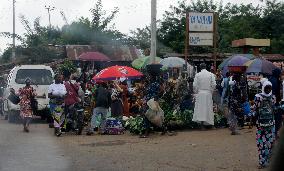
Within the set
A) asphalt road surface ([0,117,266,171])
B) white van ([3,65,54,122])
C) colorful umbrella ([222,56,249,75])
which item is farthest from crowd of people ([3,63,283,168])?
white van ([3,65,54,122])

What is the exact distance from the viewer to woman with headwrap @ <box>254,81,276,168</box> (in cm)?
798

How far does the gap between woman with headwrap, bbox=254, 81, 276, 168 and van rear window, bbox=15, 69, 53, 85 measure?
36.1 feet

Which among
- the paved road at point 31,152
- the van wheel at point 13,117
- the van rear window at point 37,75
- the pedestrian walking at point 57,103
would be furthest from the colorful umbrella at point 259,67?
the van wheel at point 13,117

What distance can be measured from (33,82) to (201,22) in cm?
598

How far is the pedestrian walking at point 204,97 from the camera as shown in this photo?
13.2 metres

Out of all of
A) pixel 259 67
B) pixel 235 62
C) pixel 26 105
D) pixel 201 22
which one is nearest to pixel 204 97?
pixel 259 67

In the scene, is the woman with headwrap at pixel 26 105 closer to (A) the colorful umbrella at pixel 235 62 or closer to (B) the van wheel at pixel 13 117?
(B) the van wheel at pixel 13 117

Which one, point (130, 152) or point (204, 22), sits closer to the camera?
point (130, 152)

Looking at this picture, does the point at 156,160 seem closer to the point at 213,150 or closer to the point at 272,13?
the point at 213,150

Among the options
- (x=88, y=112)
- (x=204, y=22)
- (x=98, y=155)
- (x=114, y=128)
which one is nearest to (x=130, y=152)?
(x=98, y=155)

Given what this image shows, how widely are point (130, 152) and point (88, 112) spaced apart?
5.20m

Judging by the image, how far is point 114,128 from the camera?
43.7 feet

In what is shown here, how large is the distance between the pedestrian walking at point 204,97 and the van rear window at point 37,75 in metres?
6.35

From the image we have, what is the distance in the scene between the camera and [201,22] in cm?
1519
